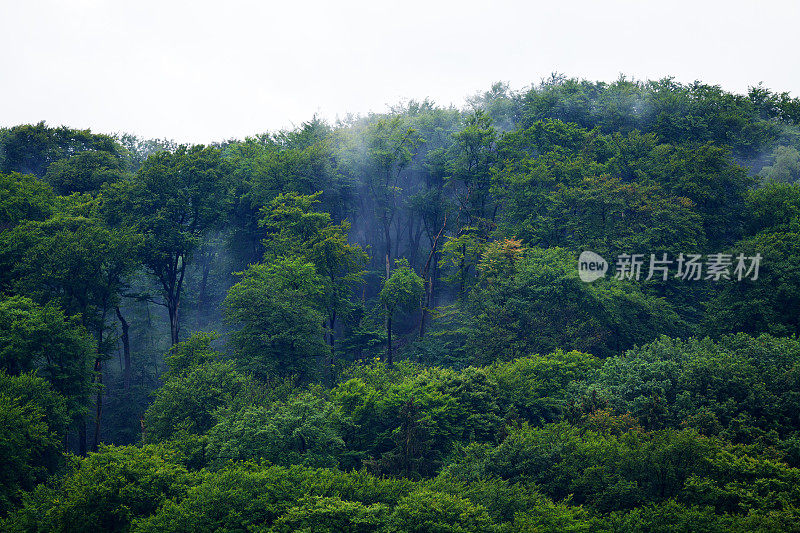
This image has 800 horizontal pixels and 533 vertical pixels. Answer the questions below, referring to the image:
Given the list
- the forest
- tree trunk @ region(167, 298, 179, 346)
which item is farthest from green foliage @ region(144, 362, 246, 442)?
tree trunk @ region(167, 298, 179, 346)

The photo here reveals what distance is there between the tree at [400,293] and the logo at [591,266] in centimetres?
975

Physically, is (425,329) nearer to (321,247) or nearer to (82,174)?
(321,247)

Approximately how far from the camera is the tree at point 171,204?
1319 inches

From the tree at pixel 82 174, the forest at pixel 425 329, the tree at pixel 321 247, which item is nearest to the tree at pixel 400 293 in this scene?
the forest at pixel 425 329

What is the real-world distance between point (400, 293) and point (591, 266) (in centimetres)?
1138

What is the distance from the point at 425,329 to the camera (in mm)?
38438

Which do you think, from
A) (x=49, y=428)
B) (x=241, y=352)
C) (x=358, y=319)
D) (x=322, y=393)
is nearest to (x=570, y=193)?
(x=358, y=319)

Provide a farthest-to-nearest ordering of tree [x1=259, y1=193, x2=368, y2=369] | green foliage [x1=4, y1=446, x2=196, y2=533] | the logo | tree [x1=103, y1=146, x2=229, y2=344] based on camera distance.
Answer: tree [x1=103, y1=146, x2=229, y2=344]
tree [x1=259, y1=193, x2=368, y2=369]
the logo
green foliage [x1=4, y1=446, x2=196, y2=533]

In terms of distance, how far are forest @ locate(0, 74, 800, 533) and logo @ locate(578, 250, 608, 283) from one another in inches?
19.7

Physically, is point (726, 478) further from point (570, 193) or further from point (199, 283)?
point (199, 283)

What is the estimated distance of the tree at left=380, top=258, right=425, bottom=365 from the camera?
3372 centimetres

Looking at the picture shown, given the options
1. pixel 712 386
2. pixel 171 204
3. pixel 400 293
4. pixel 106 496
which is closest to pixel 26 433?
pixel 106 496

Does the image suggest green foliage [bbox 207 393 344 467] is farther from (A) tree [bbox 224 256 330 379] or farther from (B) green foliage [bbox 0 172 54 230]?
(B) green foliage [bbox 0 172 54 230]

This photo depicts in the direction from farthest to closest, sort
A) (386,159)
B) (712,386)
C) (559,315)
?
(386,159) < (559,315) < (712,386)
